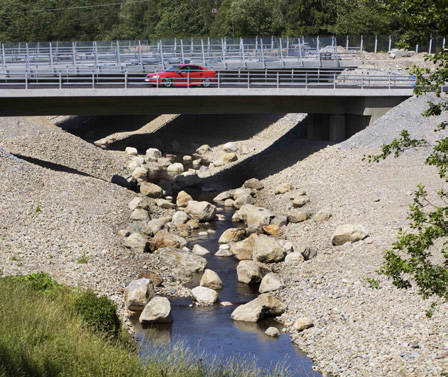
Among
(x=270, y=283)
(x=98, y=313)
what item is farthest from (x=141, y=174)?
(x=98, y=313)

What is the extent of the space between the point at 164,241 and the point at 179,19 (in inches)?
2803

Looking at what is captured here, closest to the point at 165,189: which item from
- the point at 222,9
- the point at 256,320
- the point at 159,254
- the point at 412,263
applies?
the point at 159,254

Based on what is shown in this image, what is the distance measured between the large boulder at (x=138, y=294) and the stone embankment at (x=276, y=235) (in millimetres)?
45

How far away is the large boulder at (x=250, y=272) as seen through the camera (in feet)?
89.2

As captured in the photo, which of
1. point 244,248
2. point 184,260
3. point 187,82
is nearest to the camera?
point 184,260

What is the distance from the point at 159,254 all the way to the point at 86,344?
1320 cm

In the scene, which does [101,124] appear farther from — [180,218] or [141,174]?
[180,218]

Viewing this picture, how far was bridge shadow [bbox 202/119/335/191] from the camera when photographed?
46.1 metres

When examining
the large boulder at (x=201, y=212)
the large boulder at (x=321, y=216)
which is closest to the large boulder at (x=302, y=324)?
the large boulder at (x=321, y=216)

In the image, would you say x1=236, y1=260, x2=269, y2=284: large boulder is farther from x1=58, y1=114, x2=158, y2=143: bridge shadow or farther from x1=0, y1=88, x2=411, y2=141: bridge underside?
x1=58, y1=114, x2=158, y2=143: bridge shadow

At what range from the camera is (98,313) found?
19.5 meters

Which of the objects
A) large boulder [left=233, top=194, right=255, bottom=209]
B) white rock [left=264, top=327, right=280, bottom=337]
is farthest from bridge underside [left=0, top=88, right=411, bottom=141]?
white rock [left=264, top=327, right=280, bottom=337]

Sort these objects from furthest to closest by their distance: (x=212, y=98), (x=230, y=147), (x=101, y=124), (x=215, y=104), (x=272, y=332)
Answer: (x=101, y=124) → (x=230, y=147) → (x=215, y=104) → (x=212, y=98) → (x=272, y=332)

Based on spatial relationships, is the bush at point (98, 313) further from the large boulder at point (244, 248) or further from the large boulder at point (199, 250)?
the large boulder at point (244, 248)
